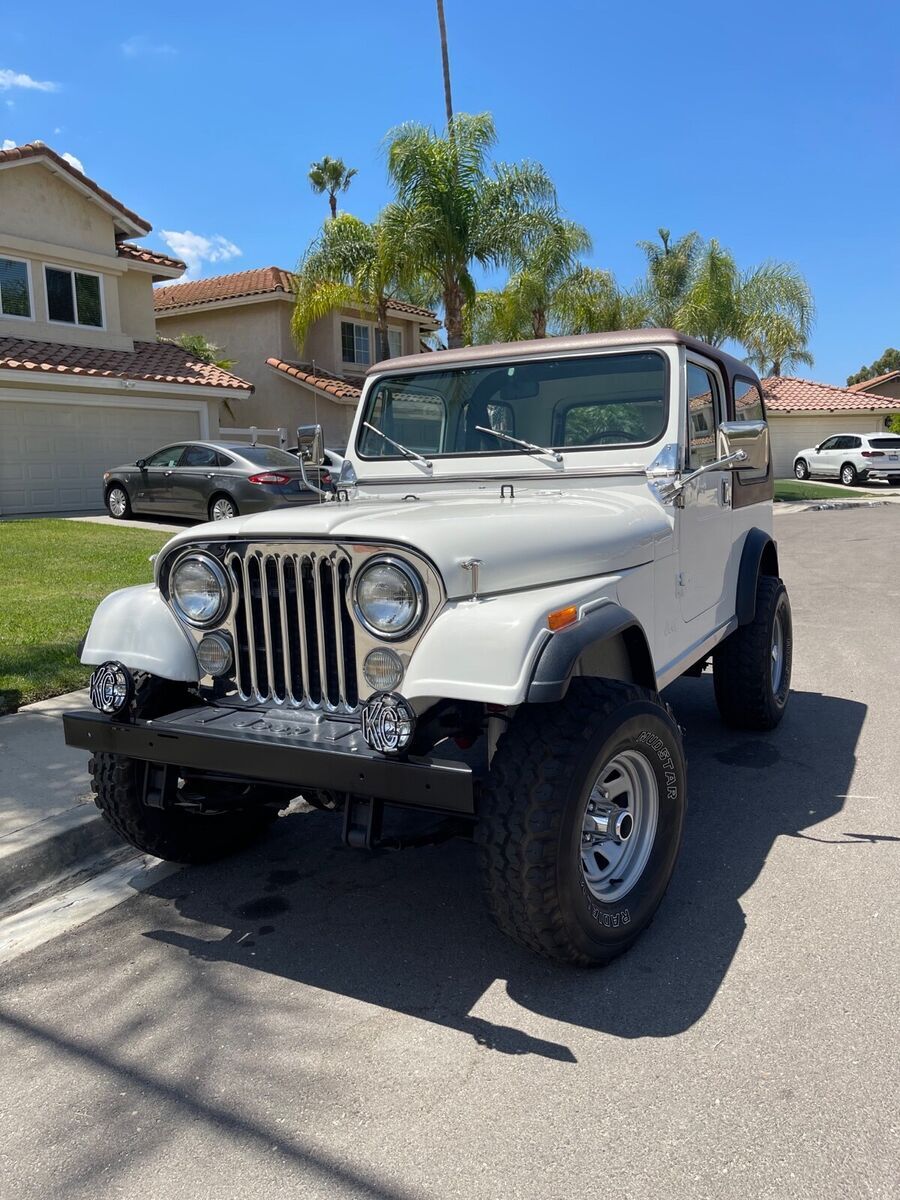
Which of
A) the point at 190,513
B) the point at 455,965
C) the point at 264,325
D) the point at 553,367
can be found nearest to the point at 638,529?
the point at 553,367

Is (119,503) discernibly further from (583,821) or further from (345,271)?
(583,821)

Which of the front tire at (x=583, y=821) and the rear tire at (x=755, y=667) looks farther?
the rear tire at (x=755, y=667)

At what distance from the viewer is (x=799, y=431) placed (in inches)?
1398

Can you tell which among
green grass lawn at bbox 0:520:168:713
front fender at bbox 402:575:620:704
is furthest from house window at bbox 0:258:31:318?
front fender at bbox 402:575:620:704

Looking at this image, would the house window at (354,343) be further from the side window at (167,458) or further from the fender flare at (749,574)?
the fender flare at (749,574)

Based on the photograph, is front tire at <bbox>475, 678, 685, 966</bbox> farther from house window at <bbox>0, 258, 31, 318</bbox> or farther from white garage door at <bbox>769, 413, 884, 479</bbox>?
white garage door at <bbox>769, 413, 884, 479</bbox>

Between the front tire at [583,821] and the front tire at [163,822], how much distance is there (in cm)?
135

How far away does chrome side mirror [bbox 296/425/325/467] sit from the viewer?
4.68m

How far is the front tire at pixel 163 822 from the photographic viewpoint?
3424 mm

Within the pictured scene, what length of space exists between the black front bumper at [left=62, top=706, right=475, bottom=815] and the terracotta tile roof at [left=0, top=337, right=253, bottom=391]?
15249 mm

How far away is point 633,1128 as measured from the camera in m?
2.31

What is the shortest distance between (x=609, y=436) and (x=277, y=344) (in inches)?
874

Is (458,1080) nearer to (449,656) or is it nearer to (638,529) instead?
(449,656)

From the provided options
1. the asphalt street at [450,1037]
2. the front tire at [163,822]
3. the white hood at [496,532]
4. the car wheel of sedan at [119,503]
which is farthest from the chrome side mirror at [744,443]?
the car wheel of sedan at [119,503]
